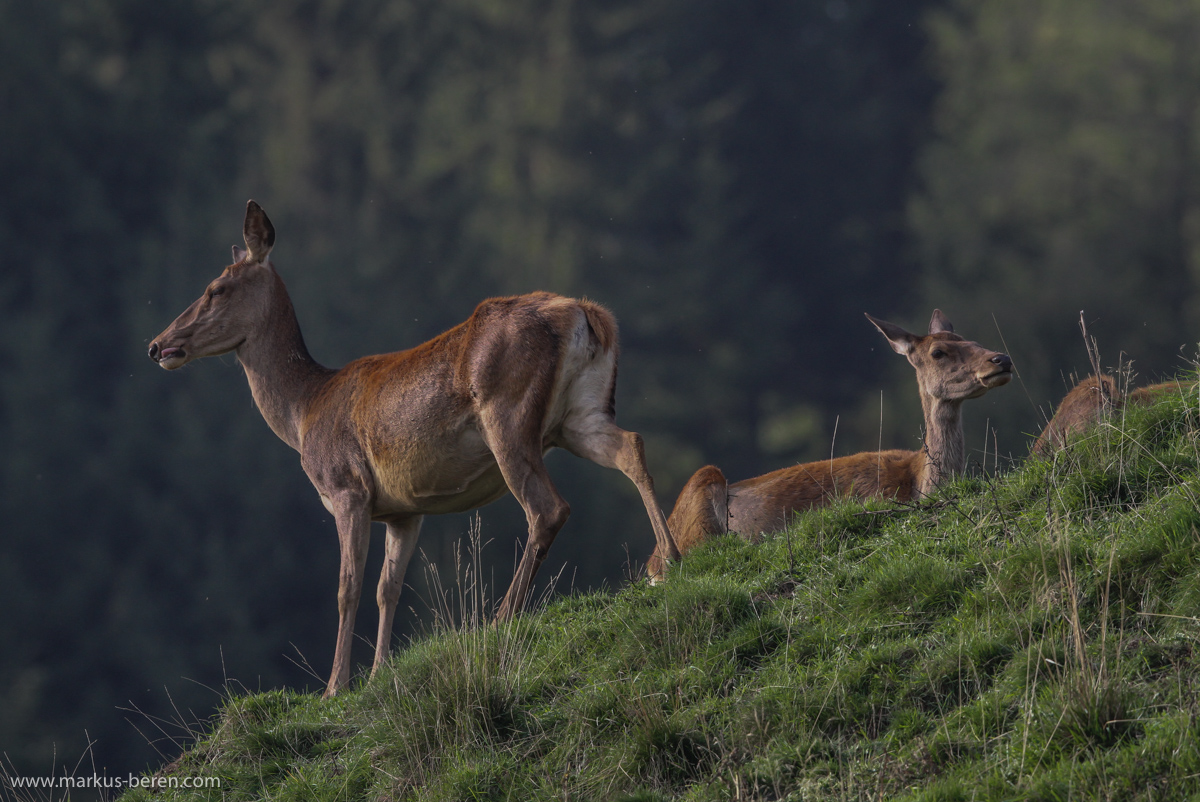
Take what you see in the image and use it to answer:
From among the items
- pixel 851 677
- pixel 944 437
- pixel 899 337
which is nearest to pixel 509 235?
pixel 899 337

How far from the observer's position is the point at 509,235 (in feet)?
95.1

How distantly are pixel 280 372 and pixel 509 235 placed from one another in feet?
67.6

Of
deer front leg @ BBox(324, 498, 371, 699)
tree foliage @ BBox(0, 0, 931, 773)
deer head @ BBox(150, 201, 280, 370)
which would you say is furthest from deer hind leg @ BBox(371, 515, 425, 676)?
tree foliage @ BBox(0, 0, 931, 773)

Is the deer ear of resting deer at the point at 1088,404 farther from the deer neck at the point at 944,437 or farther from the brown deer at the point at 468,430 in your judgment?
the brown deer at the point at 468,430

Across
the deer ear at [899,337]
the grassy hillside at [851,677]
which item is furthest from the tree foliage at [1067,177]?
the grassy hillside at [851,677]

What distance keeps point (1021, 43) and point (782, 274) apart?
8073 mm

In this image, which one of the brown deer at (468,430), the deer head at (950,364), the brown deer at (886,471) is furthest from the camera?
the brown deer at (886,471)

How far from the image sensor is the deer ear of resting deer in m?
6.08

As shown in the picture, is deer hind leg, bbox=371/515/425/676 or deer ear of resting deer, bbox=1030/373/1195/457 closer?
deer ear of resting deer, bbox=1030/373/1195/457

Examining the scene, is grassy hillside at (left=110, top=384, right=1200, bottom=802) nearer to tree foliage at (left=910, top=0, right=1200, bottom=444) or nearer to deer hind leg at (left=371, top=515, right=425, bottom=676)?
deer hind leg at (left=371, top=515, right=425, bottom=676)

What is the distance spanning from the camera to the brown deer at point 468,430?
7152mm

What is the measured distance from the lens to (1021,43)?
31062mm

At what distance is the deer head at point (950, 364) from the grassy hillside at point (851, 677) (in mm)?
1575

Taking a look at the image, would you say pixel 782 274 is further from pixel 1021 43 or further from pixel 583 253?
pixel 1021 43
